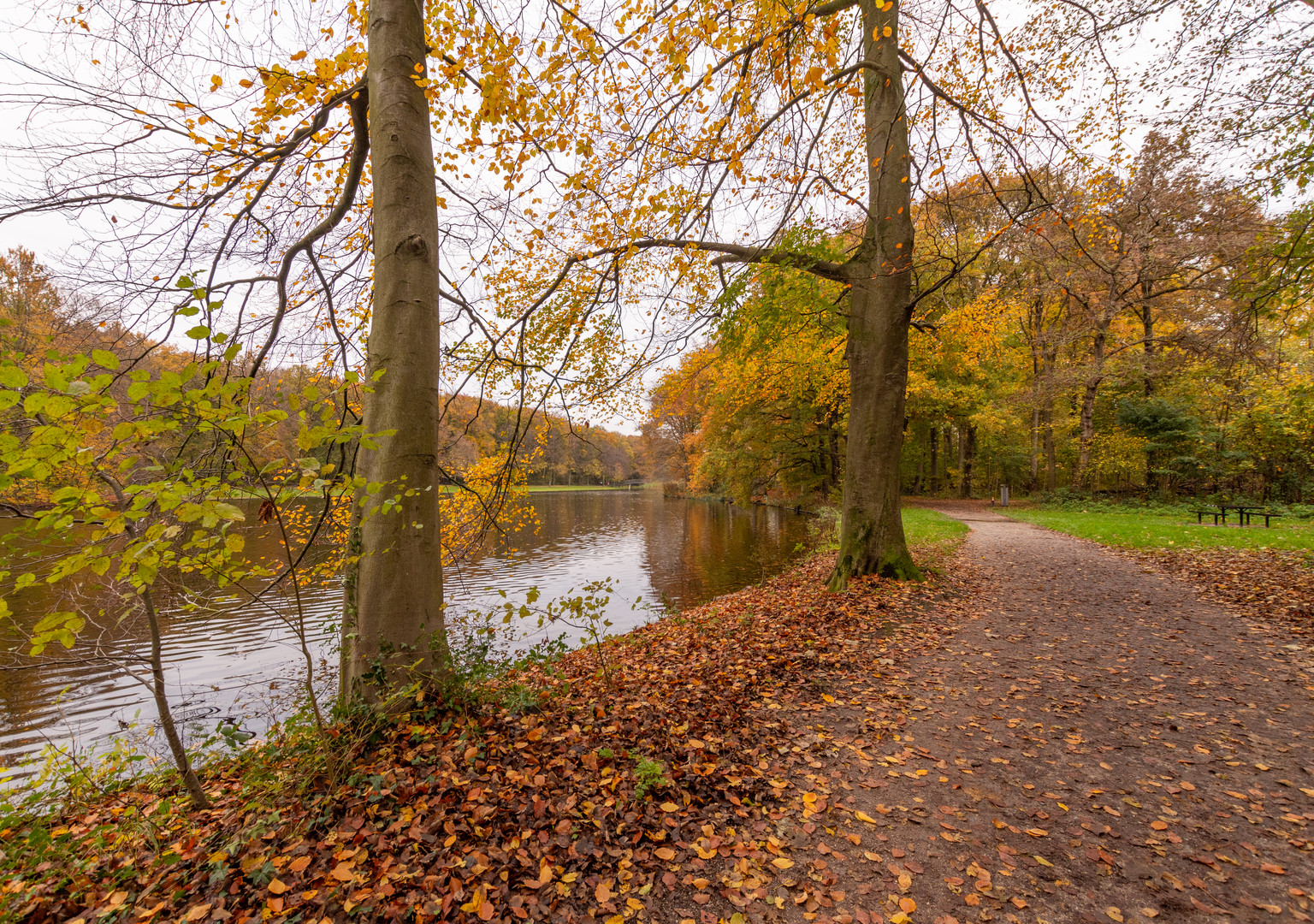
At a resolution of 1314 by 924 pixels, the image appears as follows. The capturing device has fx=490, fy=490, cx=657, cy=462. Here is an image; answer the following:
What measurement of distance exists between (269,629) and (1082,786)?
10884 mm

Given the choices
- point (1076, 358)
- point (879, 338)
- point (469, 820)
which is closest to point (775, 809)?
point (469, 820)

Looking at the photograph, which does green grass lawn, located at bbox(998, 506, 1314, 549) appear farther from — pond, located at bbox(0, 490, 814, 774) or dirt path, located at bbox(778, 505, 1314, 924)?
pond, located at bbox(0, 490, 814, 774)

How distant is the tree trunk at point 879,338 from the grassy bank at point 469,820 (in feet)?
12.1

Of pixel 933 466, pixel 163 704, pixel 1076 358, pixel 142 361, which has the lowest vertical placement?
pixel 163 704

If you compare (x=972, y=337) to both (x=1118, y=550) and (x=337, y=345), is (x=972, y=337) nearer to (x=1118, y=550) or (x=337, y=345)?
(x=1118, y=550)

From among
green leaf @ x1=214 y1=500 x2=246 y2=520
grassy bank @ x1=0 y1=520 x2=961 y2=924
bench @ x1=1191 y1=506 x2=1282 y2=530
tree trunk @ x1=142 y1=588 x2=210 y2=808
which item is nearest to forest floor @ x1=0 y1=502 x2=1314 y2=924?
grassy bank @ x1=0 y1=520 x2=961 y2=924

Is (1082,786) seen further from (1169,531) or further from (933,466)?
(933,466)

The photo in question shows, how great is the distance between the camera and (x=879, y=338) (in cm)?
689

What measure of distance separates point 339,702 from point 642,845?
2.18 m

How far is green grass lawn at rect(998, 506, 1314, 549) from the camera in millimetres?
9250

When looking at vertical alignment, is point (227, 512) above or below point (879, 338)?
below

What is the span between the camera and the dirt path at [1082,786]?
2.20m

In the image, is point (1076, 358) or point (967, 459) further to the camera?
point (967, 459)

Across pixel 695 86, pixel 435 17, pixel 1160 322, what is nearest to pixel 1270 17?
pixel 695 86
